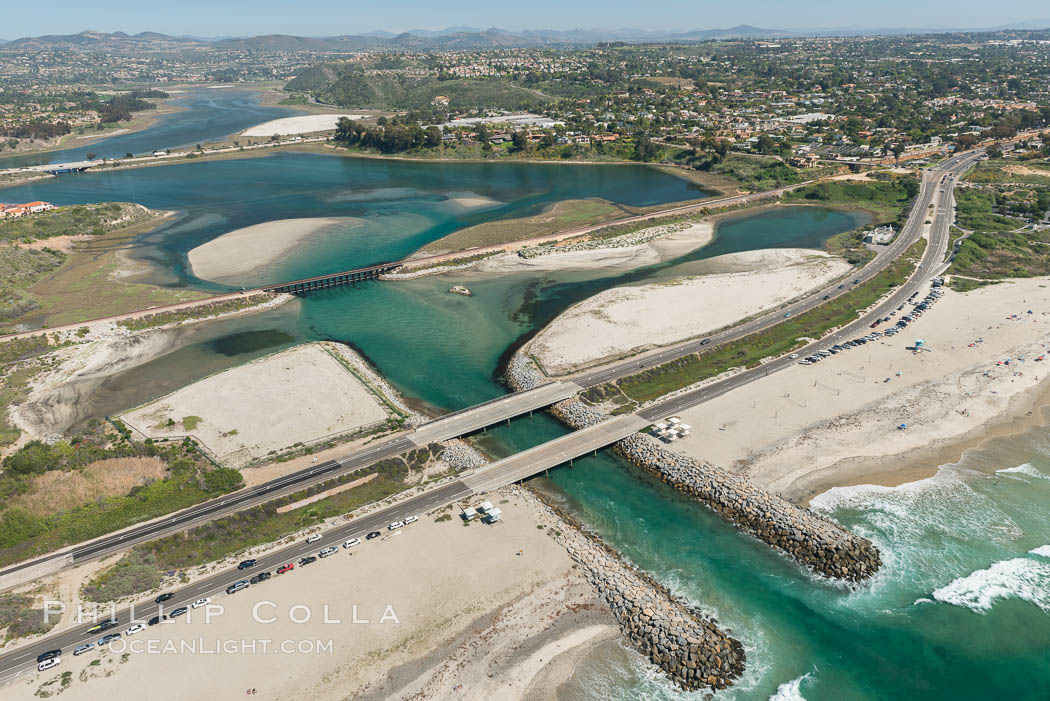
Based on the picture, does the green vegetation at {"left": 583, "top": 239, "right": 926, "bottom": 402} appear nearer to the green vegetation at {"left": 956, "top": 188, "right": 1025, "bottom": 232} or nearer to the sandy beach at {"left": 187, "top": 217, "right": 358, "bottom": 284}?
the green vegetation at {"left": 956, "top": 188, "right": 1025, "bottom": 232}

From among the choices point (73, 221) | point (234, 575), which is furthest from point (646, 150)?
point (234, 575)

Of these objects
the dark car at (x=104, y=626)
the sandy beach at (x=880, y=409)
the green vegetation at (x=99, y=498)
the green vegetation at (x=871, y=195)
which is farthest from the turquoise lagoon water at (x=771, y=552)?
the green vegetation at (x=871, y=195)

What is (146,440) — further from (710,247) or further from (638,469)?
(710,247)

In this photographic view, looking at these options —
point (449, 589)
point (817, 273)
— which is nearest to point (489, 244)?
point (817, 273)

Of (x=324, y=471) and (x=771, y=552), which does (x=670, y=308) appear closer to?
(x=771, y=552)

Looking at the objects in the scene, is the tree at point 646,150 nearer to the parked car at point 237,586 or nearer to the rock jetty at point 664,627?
the rock jetty at point 664,627

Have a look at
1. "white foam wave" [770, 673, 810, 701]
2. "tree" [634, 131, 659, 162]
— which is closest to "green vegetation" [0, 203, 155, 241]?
"white foam wave" [770, 673, 810, 701]
